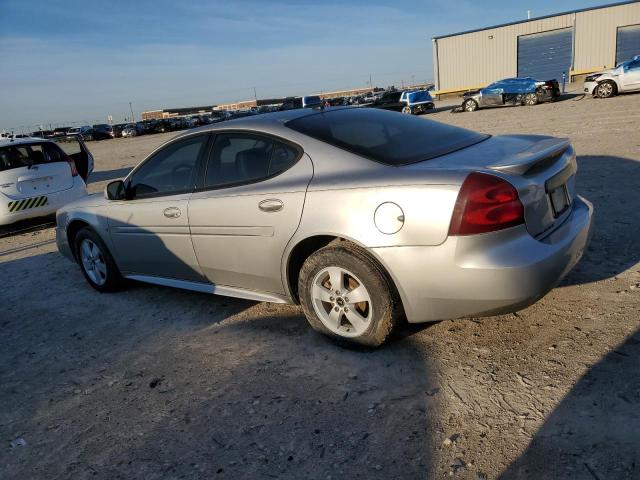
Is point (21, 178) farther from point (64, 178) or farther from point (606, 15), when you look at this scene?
point (606, 15)

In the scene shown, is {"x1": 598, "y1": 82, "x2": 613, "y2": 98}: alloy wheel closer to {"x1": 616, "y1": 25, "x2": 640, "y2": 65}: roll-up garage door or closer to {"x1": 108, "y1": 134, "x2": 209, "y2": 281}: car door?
{"x1": 616, "y1": 25, "x2": 640, "y2": 65}: roll-up garage door

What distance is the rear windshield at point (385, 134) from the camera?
3.20 meters

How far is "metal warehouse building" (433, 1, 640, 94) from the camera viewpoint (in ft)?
109

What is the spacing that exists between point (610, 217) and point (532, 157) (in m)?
2.82

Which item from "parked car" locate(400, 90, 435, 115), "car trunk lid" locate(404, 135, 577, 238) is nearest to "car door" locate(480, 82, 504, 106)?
"parked car" locate(400, 90, 435, 115)

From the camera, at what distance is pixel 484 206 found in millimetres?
2625

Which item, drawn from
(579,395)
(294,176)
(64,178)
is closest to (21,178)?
(64,178)

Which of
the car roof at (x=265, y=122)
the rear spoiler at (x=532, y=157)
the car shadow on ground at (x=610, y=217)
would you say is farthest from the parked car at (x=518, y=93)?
the rear spoiler at (x=532, y=157)

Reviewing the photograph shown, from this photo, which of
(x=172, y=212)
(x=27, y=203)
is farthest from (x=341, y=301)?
(x=27, y=203)

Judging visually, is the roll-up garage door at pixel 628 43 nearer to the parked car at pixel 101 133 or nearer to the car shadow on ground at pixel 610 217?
the car shadow on ground at pixel 610 217

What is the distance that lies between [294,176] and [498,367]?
1643mm

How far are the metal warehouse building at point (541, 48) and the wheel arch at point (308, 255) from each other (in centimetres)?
3758

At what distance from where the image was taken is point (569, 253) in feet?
9.61

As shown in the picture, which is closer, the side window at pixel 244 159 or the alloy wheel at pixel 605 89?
the side window at pixel 244 159
